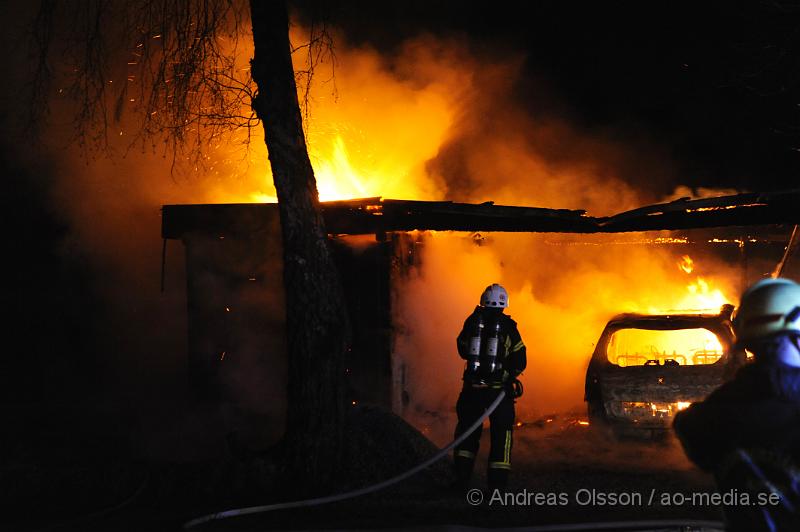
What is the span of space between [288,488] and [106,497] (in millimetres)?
1712

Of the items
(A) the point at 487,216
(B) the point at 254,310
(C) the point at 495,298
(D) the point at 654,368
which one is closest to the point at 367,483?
(C) the point at 495,298

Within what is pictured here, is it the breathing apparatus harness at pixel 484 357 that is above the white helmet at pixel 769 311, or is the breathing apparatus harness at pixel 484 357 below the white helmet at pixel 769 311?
below

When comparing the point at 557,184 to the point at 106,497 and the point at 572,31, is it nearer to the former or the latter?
the point at 572,31

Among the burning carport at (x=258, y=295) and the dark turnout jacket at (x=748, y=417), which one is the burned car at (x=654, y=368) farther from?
the dark turnout jacket at (x=748, y=417)

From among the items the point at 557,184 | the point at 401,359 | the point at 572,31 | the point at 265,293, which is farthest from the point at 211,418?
the point at 572,31

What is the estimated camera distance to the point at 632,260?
15.7 meters

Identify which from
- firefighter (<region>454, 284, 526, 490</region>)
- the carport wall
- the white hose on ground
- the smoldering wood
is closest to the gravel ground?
the white hose on ground

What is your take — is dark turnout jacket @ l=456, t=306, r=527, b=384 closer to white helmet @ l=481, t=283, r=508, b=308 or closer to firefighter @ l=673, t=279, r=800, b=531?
white helmet @ l=481, t=283, r=508, b=308

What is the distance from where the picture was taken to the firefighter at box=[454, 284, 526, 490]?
6660mm

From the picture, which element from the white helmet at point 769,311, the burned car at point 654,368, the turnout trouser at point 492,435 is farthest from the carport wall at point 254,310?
the white helmet at point 769,311

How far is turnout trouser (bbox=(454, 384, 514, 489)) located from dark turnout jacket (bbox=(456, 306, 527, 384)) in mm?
167

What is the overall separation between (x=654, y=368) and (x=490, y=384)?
2543 mm

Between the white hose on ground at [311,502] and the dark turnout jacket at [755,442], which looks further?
the white hose on ground at [311,502]

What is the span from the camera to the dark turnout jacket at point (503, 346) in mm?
6883
